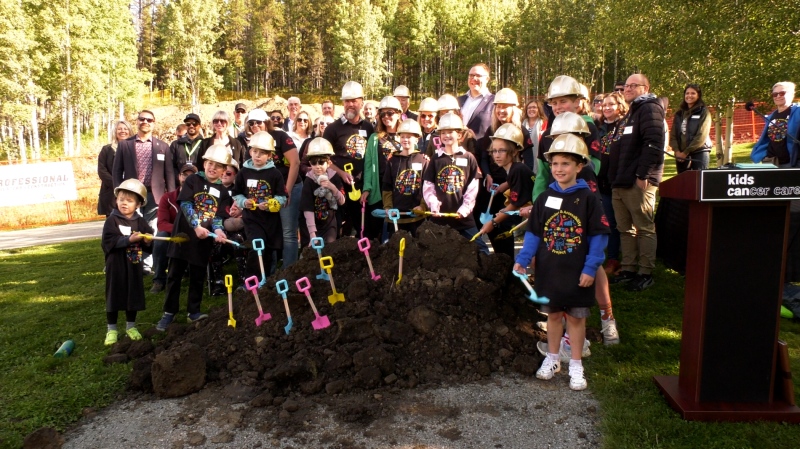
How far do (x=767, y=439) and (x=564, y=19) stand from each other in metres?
48.1

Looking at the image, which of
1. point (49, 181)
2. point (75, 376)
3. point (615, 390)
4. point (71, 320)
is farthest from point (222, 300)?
point (49, 181)

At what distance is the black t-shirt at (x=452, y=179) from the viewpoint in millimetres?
5637

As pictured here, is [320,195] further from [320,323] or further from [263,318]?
[320,323]

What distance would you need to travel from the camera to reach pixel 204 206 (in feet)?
19.0

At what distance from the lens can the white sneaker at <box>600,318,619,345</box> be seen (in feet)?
15.3

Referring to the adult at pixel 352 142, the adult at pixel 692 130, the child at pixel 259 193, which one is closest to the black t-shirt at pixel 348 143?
the adult at pixel 352 142

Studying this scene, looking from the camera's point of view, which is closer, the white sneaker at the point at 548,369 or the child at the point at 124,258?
the white sneaker at the point at 548,369

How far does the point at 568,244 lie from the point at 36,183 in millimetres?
20369

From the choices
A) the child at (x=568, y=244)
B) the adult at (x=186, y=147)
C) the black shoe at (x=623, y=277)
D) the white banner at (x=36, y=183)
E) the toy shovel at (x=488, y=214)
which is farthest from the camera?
the white banner at (x=36, y=183)

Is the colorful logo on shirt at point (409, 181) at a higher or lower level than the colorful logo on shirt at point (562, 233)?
higher

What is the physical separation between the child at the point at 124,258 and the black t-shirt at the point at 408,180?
2.67 meters

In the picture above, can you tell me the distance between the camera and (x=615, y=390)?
12.5ft

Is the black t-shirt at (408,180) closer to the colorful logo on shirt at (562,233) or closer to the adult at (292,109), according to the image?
the colorful logo on shirt at (562,233)

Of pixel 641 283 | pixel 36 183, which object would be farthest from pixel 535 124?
pixel 36 183
